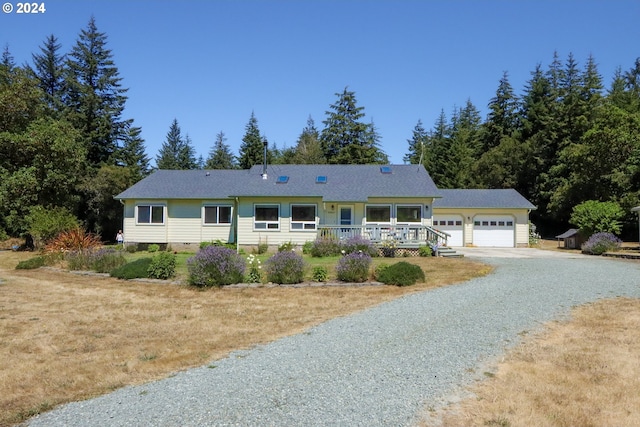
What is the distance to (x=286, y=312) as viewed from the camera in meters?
9.16

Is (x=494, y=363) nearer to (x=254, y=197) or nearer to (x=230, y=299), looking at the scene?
(x=230, y=299)

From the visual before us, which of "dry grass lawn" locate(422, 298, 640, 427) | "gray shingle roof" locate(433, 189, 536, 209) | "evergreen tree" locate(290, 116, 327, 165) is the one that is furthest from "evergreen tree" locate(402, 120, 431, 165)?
"dry grass lawn" locate(422, 298, 640, 427)

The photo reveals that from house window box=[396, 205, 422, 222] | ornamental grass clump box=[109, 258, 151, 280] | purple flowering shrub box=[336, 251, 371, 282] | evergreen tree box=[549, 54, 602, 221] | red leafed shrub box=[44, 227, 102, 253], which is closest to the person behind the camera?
purple flowering shrub box=[336, 251, 371, 282]

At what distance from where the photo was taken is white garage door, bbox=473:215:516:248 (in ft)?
94.5

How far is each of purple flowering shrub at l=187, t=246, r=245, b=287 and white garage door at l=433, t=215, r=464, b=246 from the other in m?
19.3

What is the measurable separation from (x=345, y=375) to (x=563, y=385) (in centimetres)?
235

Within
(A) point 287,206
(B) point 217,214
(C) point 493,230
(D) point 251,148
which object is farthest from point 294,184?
(D) point 251,148

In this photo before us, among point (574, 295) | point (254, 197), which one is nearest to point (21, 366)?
point (574, 295)

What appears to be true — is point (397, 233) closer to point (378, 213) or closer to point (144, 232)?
point (378, 213)

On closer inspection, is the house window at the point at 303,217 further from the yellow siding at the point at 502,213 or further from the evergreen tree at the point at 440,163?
the evergreen tree at the point at 440,163

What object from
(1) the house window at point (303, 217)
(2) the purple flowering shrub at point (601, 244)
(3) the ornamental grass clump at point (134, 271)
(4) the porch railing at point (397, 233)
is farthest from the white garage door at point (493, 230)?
(3) the ornamental grass clump at point (134, 271)

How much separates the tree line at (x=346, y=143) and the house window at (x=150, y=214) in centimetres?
640

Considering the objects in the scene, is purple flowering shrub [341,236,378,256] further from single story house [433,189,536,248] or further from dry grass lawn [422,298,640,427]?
single story house [433,189,536,248]

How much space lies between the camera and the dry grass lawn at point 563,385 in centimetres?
402
